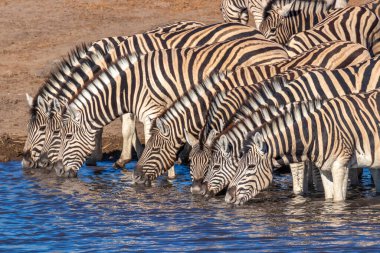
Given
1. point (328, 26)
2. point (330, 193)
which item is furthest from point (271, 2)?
point (330, 193)

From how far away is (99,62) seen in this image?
1603 centimetres

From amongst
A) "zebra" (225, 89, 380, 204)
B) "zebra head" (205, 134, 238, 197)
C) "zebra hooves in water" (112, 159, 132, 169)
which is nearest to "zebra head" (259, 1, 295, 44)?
"zebra hooves in water" (112, 159, 132, 169)

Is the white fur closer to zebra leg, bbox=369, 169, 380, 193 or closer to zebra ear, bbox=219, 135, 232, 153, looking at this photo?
zebra leg, bbox=369, 169, 380, 193

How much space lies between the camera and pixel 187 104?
47.3 feet

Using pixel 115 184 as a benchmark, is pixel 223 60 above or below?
above

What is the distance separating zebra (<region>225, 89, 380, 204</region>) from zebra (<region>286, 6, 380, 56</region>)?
4207 millimetres

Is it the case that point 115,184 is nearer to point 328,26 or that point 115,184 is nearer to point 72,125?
point 72,125

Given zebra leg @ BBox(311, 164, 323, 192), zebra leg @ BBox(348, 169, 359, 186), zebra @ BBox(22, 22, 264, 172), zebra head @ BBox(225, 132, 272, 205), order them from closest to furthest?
zebra head @ BBox(225, 132, 272, 205) < zebra leg @ BBox(311, 164, 323, 192) < zebra leg @ BBox(348, 169, 359, 186) < zebra @ BBox(22, 22, 264, 172)

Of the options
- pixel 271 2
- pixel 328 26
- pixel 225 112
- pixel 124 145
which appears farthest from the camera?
pixel 271 2

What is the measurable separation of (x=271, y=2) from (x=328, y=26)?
11.4 feet

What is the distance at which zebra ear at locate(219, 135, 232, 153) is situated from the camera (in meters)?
13.1

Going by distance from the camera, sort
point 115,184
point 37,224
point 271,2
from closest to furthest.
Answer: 1. point 37,224
2. point 115,184
3. point 271,2

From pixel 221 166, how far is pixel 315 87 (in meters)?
1.47

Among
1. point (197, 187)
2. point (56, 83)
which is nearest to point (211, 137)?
point (197, 187)
